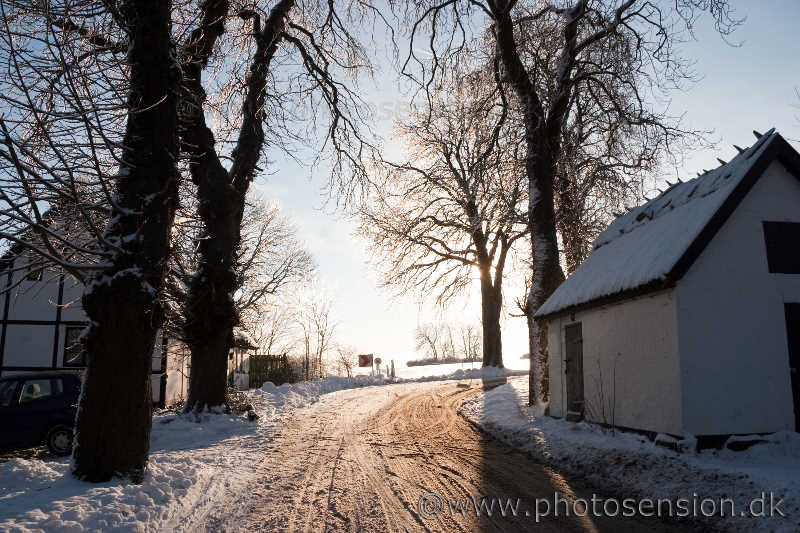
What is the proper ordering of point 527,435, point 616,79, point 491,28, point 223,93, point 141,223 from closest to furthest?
1. point 141,223
2. point 527,435
3. point 223,93
4. point 491,28
5. point 616,79

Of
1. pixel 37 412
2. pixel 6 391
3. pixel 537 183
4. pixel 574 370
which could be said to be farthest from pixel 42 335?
pixel 574 370

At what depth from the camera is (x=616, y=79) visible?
50.8 feet

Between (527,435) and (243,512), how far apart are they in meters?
6.35

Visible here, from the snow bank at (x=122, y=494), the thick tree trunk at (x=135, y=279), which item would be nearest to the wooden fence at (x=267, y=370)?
the snow bank at (x=122, y=494)

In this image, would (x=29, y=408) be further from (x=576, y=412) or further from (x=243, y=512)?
(x=576, y=412)

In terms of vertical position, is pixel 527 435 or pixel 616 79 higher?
pixel 616 79

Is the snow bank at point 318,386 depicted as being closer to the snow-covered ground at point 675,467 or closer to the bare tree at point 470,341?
the snow-covered ground at point 675,467

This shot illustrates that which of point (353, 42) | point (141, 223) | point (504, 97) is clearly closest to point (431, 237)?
point (504, 97)

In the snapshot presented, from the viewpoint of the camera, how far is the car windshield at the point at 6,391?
34.2ft

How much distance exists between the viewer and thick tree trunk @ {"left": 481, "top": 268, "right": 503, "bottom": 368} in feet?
97.3

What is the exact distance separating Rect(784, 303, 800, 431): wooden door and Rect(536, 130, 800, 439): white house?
2 cm

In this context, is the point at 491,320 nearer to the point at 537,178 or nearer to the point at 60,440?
the point at 537,178

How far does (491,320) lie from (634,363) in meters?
20.5

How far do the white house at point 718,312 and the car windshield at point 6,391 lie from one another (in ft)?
40.1
